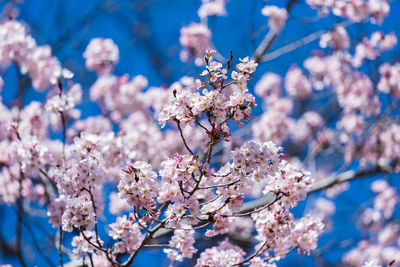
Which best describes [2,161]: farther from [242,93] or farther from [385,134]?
[385,134]

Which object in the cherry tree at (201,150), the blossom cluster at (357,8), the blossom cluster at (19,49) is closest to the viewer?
the cherry tree at (201,150)

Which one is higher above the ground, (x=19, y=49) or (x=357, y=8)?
(x=357, y=8)

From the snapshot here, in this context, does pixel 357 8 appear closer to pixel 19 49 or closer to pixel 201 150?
pixel 201 150

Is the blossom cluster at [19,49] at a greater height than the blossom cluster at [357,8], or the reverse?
the blossom cluster at [357,8]

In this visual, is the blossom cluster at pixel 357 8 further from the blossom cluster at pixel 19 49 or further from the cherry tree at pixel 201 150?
the blossom cluster at pixel 19 49

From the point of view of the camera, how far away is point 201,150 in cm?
397

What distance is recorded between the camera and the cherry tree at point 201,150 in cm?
243

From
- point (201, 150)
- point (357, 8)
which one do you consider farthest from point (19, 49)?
point (357, 8)

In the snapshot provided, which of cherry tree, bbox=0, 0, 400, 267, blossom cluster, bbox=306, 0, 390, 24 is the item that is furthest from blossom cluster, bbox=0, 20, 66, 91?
blossom cluster, bbox=306, 0, 390, 24

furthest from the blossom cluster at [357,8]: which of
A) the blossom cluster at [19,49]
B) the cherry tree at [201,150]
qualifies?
the blossom cluster at [19,49]

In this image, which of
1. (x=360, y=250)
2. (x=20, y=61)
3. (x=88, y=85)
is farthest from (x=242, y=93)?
(x=360, y=250)

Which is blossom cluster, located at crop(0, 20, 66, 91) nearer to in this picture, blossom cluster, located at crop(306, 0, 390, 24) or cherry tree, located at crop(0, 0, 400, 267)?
cherry tree, located at crop(0, 0, 400, 267)

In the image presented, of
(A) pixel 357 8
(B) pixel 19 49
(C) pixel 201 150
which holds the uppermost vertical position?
(A) pixel 357 8

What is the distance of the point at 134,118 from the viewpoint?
6789mm
